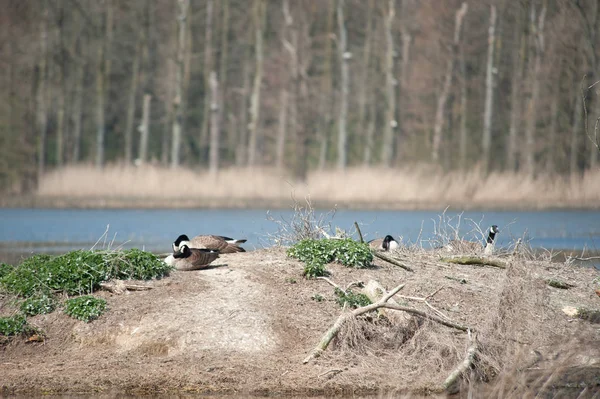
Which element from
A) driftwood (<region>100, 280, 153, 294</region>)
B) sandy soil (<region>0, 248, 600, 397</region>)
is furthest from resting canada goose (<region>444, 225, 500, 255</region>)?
driftwood (<region>100, 280, 153, 294</region>)

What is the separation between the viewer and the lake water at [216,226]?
74.6 ft

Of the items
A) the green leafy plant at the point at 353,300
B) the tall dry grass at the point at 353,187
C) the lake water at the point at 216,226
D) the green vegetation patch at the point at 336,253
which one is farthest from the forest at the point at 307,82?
the green leafy plant at the point at 353,300

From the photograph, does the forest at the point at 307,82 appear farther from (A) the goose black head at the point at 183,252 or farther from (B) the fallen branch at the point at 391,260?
(A) the goose black head at the point at 183,252

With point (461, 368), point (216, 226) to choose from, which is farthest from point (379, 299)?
point (216, 226)

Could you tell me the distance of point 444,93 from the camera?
48.5m

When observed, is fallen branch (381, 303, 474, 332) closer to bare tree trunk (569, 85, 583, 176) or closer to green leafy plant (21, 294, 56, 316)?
green leafy plant (21, 294, 56, 316)

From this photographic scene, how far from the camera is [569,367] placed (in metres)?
10.6

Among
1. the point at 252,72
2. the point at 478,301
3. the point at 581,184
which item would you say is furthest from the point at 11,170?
the point at 478,301

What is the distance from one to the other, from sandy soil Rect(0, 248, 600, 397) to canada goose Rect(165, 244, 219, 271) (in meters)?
0.14

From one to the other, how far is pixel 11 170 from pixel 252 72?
1602cm

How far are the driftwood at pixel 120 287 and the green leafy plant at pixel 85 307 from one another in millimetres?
421

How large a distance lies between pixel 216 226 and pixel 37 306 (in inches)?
621

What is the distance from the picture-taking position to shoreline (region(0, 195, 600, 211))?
1293 inches

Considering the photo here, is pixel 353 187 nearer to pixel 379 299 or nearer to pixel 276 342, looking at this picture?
pixel 379 299
